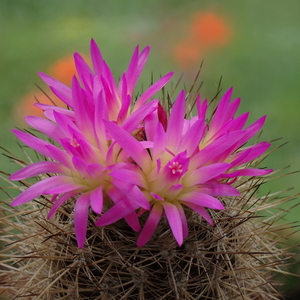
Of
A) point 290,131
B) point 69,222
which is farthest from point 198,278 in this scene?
point 290,131

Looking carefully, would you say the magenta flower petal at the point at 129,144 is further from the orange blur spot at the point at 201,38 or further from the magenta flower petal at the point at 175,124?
the orange blur spot at the point at 201,38

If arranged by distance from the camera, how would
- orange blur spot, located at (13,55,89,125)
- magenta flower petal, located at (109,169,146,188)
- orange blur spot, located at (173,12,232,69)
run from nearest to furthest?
magenta flower petal, located at (109,169,146,188)
orange blur spot, located at (13,55,89,125)
orange blur spot, located at (173,12,232,69)

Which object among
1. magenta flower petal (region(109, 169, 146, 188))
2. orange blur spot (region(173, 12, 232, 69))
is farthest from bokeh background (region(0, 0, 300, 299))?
magenta flower petal (region(109, 169, 146, 188))

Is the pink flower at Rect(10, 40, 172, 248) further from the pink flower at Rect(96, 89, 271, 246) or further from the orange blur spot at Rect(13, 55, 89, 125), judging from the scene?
the orange blur spot at Rect(13, 55, 89, 125)

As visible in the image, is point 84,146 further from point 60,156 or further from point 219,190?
point 219,190

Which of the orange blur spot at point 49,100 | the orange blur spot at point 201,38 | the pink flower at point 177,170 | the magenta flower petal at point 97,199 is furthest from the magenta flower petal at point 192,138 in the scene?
the orange blur spot at point 201,38

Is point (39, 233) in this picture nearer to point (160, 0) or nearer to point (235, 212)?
point (235, 212)

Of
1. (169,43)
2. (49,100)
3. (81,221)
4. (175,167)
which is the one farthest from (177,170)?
(169,43)
